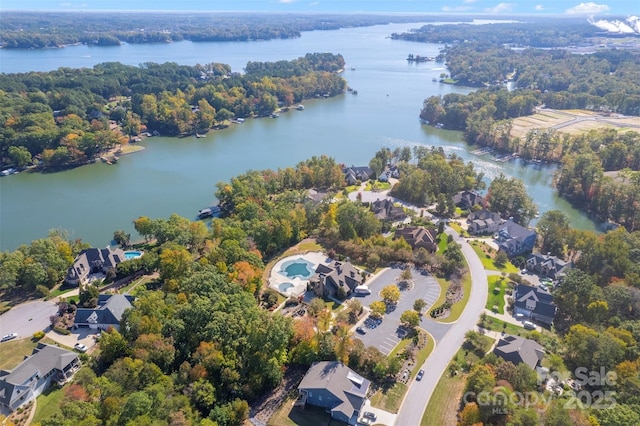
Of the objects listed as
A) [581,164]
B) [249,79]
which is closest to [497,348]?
[581,164]

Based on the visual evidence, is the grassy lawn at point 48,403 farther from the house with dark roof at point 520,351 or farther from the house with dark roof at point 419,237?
the house with dark roof at point 419,237

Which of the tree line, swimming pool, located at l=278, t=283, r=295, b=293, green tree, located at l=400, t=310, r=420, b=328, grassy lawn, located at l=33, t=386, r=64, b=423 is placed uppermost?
the tree line

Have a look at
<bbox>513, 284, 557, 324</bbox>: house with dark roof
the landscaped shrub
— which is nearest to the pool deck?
the landscaped shrub

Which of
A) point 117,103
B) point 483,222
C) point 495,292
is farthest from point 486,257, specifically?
point 117,103

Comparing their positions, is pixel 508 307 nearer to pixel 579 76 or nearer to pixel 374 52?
pixel 579 76

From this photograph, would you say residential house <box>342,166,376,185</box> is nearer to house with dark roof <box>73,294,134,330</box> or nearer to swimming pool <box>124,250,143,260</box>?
swimming pool <box>124,250,143,260</box>

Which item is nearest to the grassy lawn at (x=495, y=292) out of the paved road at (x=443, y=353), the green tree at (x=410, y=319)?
the paved road at (x=443, y=353)
